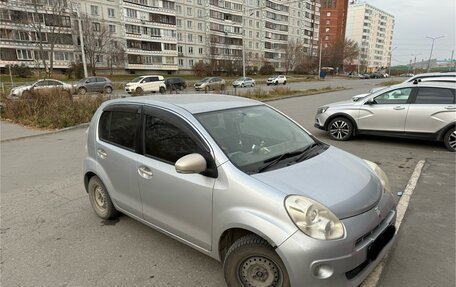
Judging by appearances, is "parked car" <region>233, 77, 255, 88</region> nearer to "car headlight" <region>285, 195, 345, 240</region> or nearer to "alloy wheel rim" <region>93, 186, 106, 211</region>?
"alloy wheel rim" <region>93, 186, 106, 211</region>

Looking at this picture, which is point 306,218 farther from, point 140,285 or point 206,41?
point 206,41

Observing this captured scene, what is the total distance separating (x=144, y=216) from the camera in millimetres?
3338

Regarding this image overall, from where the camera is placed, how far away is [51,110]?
11.9 meters

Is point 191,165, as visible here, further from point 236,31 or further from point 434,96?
point 236,31

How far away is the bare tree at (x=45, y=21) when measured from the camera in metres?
45.1

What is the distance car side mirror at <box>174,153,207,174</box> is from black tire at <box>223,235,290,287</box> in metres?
0.65

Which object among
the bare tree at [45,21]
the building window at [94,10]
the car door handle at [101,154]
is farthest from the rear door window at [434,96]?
the building window at [94,10]

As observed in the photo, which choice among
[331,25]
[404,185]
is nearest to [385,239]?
[404,185]

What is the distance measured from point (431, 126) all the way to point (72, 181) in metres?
7.71

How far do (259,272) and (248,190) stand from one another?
0.64 meters

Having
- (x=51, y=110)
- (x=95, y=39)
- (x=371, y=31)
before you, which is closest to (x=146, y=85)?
(x=51, y=110)

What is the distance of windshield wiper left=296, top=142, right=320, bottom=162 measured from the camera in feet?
9.75

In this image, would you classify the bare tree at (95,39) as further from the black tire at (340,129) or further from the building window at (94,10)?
the black tire at (340,129)

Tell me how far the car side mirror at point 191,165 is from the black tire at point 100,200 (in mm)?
1810
